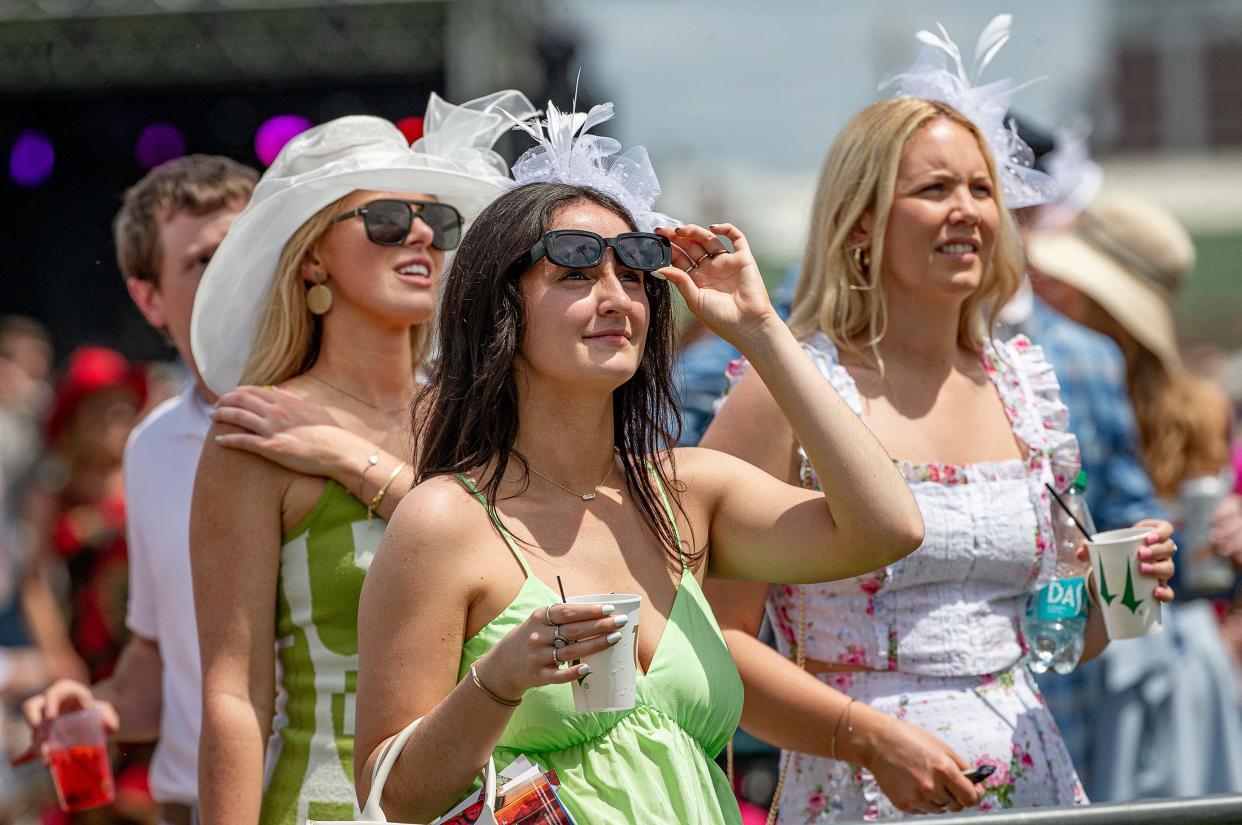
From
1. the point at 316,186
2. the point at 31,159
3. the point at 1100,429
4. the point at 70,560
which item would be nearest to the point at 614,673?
the point at 316,186

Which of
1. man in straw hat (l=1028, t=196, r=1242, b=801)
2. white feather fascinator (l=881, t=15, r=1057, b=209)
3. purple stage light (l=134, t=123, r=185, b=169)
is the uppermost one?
purple stage light (l=134, t=123, r=185, b=169)

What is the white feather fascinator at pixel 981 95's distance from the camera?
3.32m

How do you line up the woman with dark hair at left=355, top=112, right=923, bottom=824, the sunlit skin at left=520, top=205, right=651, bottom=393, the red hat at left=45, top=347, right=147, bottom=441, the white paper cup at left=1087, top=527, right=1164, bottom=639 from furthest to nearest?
the red hat at left=45, top=347, right=147, bottom=441
the white paper cup at left=1087, top=527, right=1164, bottom=639
the sunlit skin at left=520, top=205, right=651, bottom=393
the woman with dark hair at left=355, top=112, right=923, bottom=824

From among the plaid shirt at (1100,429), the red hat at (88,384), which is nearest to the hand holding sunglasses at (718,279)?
the plaid shirt at (1100,429)

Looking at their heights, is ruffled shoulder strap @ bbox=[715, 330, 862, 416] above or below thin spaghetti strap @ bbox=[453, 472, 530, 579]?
above

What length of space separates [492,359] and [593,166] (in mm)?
425

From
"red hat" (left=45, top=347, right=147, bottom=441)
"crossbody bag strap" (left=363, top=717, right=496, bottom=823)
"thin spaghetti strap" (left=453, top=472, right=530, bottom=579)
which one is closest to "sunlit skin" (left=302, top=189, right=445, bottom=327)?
"thin spaghetti strap" (left=453, top=472, right=530, bottom=579)

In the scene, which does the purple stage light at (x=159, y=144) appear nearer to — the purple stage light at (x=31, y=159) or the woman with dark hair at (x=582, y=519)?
the purple stage light at (x=31, y=159)

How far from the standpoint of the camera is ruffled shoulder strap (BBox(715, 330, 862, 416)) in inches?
119

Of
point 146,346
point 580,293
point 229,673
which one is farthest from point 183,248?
point 146,346

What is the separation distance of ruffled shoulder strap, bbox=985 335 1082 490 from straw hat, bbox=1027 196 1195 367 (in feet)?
6.85

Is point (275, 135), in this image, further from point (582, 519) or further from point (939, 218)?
point (582, 519)

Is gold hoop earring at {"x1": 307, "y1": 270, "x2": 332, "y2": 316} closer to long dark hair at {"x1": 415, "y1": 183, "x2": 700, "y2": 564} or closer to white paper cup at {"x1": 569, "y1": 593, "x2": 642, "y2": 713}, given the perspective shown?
long dark hair at {"x1": 415, "y1": 183, "x2": 700, "y2": 564}

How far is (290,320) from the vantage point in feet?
9.84
